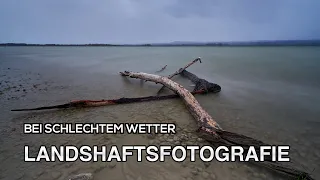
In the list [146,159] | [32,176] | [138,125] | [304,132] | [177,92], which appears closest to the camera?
[32,176]

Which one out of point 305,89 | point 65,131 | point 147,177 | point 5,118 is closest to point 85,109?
point 65,131

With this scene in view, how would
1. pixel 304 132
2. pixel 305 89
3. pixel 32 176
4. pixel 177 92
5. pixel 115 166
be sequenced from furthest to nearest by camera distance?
1. pixel 305 89
2. pixel 177 92
3. pixel 304 132
4. pixel 115 166
5. pixel 32 176

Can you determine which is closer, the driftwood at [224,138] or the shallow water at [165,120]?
the driftwood at [224,138]

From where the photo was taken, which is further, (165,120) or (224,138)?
(165,120)

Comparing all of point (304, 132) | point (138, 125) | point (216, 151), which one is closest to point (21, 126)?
point (138, 125)

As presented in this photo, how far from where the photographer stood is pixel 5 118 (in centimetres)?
471

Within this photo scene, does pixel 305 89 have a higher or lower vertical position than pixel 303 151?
higher

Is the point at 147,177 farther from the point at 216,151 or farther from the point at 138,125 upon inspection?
the point at 138,125

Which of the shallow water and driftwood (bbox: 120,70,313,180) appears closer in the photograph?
driftwood (bbox: 120,70,313,180)

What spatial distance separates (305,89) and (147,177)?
863 cm

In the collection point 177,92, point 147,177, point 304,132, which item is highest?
point 177,92

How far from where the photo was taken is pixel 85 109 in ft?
18.1

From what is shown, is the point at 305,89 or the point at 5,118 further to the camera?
the point at 305,89

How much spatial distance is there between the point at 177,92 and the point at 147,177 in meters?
4.14
